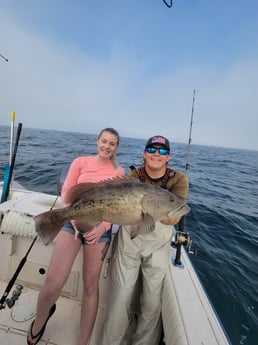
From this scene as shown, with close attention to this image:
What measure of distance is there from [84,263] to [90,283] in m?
0.23

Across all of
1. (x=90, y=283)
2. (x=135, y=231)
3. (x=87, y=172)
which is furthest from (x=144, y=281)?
(x=87, y=172)

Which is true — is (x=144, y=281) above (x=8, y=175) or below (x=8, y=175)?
below

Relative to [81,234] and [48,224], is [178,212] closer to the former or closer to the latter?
[81,234]

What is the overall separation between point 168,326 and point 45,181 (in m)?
8.57

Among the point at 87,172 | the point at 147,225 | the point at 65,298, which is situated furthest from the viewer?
the point at 65,298

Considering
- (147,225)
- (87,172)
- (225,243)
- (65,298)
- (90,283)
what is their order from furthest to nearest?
(225,243) < (65,298) < (87,172) < (90,283) < (147,225)

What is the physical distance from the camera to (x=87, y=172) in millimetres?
2529

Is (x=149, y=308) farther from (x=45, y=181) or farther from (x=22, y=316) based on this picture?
(x=45, y=181)

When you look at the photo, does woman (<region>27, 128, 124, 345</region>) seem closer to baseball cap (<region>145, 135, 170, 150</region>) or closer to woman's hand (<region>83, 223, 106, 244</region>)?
woman's hand (<region>83, 223, 106, 244</region>)

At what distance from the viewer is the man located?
233cm

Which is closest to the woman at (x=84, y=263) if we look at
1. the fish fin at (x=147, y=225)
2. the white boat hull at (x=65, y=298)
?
the white boat hull at (x=65, y=298)

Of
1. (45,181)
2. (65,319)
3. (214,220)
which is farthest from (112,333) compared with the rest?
(45,181)

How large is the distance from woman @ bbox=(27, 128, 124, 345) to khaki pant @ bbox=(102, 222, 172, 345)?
22 centimetres

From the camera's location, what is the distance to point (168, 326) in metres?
2.04
